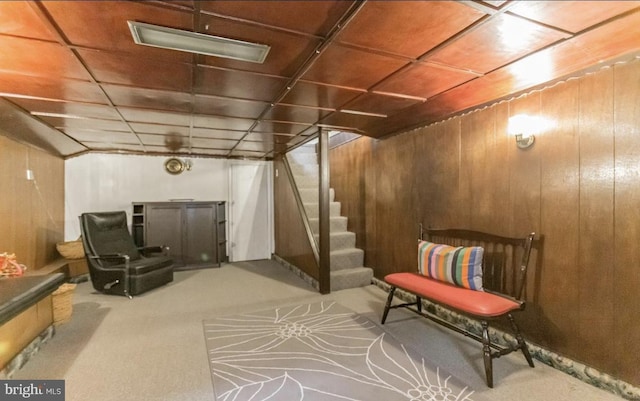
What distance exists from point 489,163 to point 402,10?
1.80m

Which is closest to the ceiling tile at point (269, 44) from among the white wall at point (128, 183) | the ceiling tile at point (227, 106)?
the ceiling tile at point (227, 106)

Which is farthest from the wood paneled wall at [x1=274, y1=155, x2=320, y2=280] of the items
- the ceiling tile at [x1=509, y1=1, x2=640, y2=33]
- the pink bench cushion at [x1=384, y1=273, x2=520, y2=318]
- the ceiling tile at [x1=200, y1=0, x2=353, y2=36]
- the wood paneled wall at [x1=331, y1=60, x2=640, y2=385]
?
the ceiling tile at [x1=509, y1=1, x2=640, y2=33]

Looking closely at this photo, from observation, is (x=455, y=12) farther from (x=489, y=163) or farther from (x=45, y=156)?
(x=45, y=156)

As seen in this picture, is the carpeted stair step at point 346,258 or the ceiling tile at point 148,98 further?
the carpeted stair step at point 346,258

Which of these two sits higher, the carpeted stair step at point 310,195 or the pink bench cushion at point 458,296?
the carpeted stair step at point 310,195

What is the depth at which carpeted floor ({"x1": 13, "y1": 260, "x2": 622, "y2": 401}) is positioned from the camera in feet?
6.42

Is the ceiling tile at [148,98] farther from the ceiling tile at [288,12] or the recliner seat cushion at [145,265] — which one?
the recliner seat cushion at [145,265]

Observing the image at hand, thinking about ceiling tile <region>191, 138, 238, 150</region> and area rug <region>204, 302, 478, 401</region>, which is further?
ceiling tile <region>191, 138, 238, 150</region>

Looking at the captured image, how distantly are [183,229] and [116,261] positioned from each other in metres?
1.29

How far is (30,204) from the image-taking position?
3.82m

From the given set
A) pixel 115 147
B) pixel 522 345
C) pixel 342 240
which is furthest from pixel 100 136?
pixel 522 345

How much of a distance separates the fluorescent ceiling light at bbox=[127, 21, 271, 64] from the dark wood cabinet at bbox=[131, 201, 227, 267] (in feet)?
12.9

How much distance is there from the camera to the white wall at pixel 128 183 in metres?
5.12

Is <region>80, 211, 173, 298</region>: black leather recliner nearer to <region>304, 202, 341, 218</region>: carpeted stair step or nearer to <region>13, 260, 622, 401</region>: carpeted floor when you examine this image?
<region>13, 260, 622, 401</region>: carpeted floor
